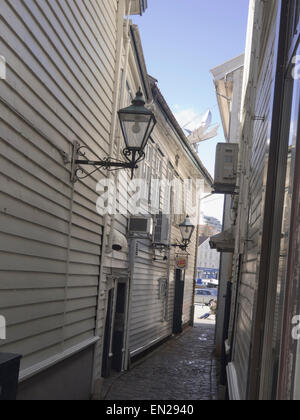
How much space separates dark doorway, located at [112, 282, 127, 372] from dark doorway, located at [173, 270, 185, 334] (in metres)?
8.51

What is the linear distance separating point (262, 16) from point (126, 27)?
3262 millimetres

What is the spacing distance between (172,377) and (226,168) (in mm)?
4746

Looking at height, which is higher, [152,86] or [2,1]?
[152,86]

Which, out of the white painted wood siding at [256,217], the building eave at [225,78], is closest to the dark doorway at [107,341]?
the white painted wood siding at [256,217]

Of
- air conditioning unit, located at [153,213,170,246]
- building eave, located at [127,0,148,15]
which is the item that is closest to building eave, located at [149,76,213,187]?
air conditioning unit, located at [153,213,170,246]

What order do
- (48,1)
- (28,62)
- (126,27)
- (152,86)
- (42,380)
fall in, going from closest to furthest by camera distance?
(28,62) < (48,1) < (42,380) < (126,27) < (152,86)

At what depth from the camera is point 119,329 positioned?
38.7 feet

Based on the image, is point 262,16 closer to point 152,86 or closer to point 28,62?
point 28,62

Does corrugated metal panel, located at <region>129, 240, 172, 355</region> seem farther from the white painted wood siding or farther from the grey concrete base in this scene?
the white painted wood siding

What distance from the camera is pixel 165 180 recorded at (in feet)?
52.3

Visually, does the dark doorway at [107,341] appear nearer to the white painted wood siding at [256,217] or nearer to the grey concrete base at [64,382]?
the grey concrete base at [64,382]

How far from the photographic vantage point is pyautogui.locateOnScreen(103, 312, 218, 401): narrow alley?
989 centimetres

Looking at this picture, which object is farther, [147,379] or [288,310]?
[147,379]
